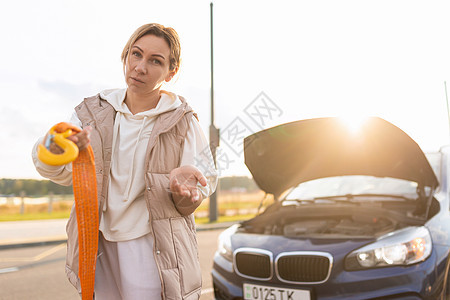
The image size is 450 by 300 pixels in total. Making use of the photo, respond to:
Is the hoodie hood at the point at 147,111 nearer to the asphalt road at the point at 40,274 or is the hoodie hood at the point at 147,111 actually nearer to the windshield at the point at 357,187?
the windshield at the point at 357,187

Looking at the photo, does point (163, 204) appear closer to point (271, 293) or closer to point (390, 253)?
point (271, 293)

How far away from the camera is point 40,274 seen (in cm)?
559

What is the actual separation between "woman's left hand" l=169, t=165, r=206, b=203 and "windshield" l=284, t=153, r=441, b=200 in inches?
106

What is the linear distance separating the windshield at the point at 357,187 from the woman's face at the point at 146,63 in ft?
8.91

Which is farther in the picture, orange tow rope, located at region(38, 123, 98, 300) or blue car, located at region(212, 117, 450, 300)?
blue car, located at region(212, 117, 450, 300)

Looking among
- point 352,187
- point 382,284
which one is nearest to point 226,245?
point 382,284

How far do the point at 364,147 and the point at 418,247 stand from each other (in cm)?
108

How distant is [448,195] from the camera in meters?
3.43

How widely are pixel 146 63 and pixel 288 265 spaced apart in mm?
1972

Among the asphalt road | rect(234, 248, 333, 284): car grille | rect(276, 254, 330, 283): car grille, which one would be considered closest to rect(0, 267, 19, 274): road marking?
the asphalt road

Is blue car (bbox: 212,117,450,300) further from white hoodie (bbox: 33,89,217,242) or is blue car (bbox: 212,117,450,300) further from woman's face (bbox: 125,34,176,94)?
woman's face (bbox: 125,34,176,94)

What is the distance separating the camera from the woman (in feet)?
4.73

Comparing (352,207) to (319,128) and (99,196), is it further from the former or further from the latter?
(99,196)

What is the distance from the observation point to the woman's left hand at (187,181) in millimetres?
1391
